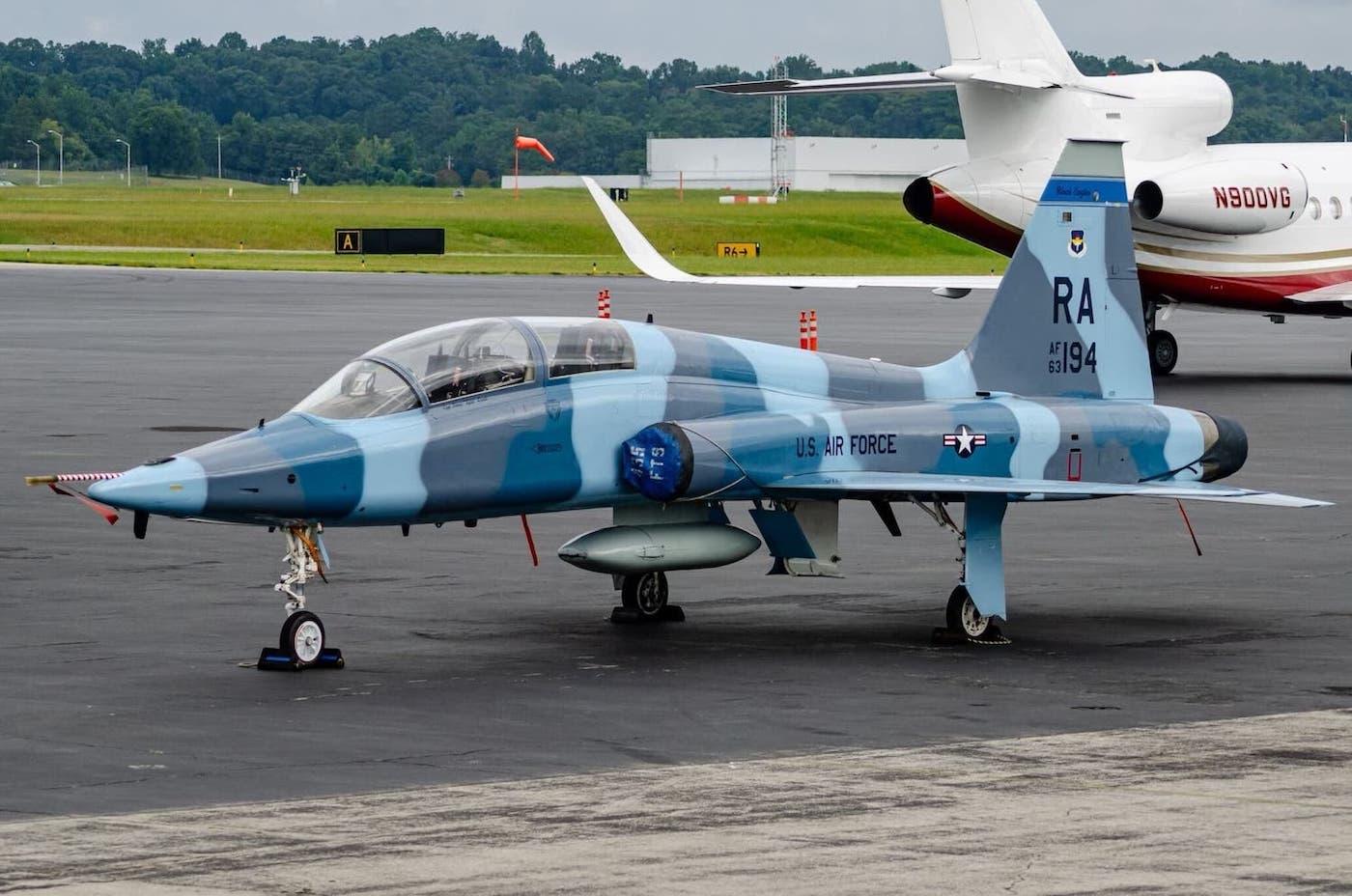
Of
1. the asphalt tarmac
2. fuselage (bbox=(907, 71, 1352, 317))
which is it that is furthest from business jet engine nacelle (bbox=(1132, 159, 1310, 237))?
the asphalt tarmac

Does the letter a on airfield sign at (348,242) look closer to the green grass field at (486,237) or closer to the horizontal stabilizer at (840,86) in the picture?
the green grass field at (486,237)

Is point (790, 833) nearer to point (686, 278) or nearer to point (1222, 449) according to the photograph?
point (1222, 449)

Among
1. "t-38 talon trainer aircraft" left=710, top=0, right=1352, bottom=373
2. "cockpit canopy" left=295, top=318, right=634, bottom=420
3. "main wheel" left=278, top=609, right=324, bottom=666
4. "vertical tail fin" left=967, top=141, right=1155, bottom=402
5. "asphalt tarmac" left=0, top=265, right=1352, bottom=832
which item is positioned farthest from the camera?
"t-38 talon trainer aircraft" left=710, top=0, right=1352, bottom=373

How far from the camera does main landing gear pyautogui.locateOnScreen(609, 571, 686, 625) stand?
17453mm

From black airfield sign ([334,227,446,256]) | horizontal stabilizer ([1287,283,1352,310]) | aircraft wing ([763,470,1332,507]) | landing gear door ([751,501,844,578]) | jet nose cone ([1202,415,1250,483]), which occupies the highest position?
black airfield sign ([334,227,446,256])

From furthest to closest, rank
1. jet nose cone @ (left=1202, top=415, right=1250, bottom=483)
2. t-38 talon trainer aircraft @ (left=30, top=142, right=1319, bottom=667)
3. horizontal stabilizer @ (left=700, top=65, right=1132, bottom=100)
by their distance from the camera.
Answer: horizontal stabilizer @ (left=700, top=65, right=1132, bottom=100) < jet nose cone @ (left=1202, top=415, right=1250, bottom=483) < t-38 talon trainer aircraft @ (left=30, top=142, right=1319, bottom=667)

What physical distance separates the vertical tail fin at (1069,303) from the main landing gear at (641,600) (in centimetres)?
325

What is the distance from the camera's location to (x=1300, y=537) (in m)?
22.4

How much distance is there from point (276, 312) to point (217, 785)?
1875 inches

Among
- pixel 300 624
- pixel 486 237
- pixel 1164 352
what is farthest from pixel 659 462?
pixel 486 237

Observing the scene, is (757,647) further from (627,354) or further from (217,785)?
(217,785)

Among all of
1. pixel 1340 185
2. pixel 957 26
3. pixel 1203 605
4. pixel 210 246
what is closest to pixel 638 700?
pixel 1203 605

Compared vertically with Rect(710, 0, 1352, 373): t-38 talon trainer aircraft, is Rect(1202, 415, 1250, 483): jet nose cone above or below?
below

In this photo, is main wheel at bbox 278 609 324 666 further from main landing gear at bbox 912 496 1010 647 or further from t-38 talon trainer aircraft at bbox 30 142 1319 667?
main landing gear at bbox 912 496 1010 647
